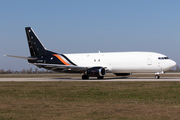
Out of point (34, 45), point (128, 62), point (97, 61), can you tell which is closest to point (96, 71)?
point (97, 61)

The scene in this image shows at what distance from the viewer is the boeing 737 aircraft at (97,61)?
43062mm

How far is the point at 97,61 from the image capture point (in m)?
48.0

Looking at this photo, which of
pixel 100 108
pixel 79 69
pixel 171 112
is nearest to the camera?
pixel 171 112

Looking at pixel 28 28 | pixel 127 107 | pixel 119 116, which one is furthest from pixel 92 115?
pixel 28 28

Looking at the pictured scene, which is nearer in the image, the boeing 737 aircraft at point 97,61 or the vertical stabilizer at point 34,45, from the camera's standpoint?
the boeing 737 aircraft at point 97,61

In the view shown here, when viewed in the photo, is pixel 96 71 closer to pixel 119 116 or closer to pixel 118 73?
pixel 118 73

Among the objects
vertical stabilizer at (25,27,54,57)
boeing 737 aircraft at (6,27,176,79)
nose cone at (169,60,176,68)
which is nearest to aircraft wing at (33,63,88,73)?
boeing 737 aircraft at (6,27,176,79)

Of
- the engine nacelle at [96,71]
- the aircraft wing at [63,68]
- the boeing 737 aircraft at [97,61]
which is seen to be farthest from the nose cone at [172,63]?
the aircraft wing at [63,68]

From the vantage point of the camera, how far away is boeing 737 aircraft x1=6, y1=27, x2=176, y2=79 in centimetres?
4306

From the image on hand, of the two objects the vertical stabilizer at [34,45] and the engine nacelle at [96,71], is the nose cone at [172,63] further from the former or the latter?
the vertical stabilizer at [34,45]

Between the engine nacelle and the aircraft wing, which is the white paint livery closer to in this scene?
the aircraft wing

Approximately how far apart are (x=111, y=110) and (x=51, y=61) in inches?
1603

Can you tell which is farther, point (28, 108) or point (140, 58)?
point (140, 58)

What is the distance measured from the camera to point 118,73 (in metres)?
50.1
